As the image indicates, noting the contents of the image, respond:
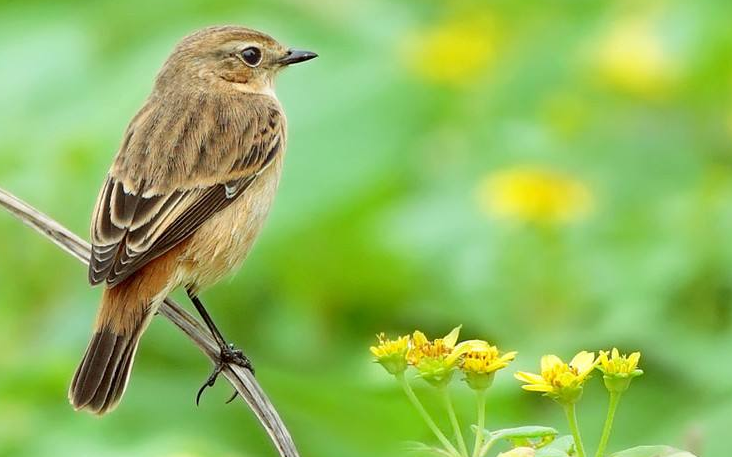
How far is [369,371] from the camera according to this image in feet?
20.2

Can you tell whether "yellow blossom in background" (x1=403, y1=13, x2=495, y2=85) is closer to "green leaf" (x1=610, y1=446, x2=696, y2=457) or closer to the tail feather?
the tail feather

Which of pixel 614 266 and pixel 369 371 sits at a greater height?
pixel 614 266

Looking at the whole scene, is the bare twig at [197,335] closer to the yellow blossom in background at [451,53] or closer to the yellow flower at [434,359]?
the yellow flower at [434,359]

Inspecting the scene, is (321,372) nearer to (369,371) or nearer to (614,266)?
(369,371)

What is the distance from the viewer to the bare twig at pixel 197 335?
11.9 feet

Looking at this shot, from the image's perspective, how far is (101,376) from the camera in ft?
15.0

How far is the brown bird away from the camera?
469 centimetres

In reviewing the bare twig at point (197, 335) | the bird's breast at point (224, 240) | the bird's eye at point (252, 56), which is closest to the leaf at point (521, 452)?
the bare twig at point (197, 335)

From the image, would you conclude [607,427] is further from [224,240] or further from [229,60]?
[229,60]

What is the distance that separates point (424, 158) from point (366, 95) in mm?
606

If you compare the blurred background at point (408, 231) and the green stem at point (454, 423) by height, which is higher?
the blurred background at point (408, 231)

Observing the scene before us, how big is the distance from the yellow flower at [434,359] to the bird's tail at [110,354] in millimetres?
1312

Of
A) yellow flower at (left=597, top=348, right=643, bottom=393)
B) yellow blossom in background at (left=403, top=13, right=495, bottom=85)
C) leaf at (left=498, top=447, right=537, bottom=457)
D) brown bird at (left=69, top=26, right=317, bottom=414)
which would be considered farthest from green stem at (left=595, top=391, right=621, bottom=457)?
yellow blossom in background at (left=403, top=13, right=495, bottom=85)

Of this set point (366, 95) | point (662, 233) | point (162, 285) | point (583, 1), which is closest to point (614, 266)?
point (662, 233)
